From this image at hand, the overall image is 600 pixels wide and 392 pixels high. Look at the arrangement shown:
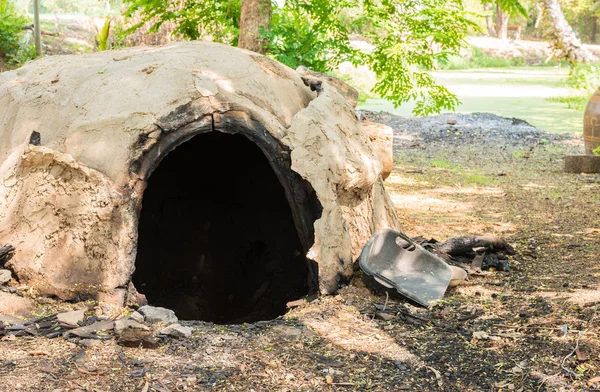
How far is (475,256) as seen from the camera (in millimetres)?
5734

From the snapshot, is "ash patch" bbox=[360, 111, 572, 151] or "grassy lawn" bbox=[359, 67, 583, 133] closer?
"ash patch" bbox=[360, 111, 572, 151]

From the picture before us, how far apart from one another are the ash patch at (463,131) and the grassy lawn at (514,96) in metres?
0.84

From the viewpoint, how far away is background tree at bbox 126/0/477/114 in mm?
7973

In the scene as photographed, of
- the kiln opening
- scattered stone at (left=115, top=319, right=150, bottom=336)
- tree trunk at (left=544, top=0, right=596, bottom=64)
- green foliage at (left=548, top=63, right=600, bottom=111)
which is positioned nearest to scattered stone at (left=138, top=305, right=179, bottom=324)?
scattered stone at (left=115, top=319, right=150, bottom=336)

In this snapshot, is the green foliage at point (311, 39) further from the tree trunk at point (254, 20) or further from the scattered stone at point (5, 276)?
the scattered stone at point (5, 276)

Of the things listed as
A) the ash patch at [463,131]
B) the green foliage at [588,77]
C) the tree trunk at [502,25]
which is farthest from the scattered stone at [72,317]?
the tree trunk at [502,25]

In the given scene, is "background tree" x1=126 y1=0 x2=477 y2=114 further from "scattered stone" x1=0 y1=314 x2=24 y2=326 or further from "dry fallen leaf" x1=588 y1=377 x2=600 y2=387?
"dry fallen leaf" x1=588 y1=377 x2=600 y2=387

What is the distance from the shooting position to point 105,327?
159 inches

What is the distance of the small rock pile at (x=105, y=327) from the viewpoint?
3869 mm

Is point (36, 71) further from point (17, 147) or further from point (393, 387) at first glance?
point (393, 387)

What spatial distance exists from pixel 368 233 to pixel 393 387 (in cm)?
200

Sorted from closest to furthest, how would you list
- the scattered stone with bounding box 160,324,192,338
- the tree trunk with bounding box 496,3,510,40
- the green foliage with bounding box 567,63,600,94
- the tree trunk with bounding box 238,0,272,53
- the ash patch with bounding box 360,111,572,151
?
the scattered stone with bounding box 160,324,192,338 → the tree trunk with bounding box 238,0,272,53 → the ash patch with bounding box 360,111,572,151 → the green foliage with bounding box 567,63,600,94 → the tree trunk with bounding box 496,3,510,40

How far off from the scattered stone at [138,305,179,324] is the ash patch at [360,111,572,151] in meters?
9.06

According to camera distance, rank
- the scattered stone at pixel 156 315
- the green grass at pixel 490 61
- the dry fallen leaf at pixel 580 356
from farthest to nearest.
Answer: the green grass at pixel 490 61
the scattered stone at pixel 156 315
the dry fallen leaf at pixel 580 356
